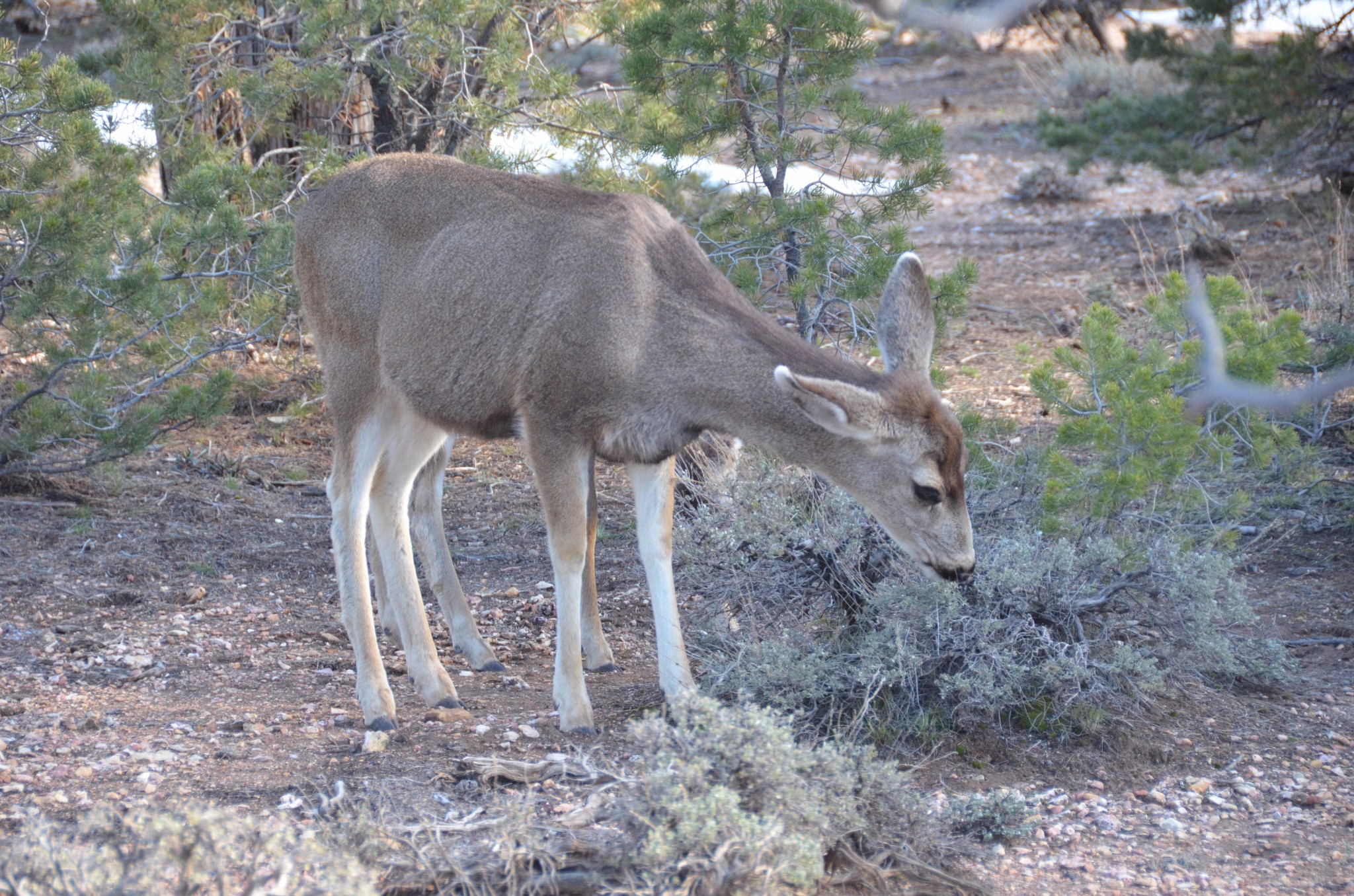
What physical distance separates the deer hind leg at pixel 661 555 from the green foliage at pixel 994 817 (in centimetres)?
153

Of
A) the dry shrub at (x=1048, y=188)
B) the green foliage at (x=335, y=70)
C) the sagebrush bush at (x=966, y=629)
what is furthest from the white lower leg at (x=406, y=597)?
the dry shrub at (x=1048, y=188)

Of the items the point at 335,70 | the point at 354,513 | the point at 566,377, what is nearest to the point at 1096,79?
the point at 335,70

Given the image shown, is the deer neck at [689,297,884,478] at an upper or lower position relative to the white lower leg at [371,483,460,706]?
upper

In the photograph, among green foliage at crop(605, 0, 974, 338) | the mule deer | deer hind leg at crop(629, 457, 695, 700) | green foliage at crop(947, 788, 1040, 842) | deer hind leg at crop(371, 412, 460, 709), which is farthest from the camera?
green foliage at crop(605, 0, 974, 338)

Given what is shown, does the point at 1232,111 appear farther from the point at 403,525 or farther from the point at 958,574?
the point at 403,525

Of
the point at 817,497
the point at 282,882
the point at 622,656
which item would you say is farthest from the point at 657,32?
the point at 282,882

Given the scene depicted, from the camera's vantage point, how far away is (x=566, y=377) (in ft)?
18.4

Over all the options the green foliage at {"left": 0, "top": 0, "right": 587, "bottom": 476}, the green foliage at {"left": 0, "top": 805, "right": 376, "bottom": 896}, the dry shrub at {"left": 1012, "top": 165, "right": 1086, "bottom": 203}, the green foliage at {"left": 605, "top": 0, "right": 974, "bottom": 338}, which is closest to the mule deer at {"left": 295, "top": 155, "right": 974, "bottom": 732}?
the green foliage at {"left": 605, "top": 0, "right": 974, "bottom": 338}

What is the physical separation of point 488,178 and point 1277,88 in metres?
9.74

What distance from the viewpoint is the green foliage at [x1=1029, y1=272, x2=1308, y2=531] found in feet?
19.7

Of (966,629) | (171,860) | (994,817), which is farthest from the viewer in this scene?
(966,629)

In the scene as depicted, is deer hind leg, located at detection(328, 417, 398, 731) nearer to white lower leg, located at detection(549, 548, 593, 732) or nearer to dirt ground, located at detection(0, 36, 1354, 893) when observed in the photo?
dirt ground, located at detection(0, 36, 1354, 893)

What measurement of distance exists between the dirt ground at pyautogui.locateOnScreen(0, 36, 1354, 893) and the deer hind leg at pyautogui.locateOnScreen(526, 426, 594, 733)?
172 millimetres

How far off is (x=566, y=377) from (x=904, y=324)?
4.86 feet
